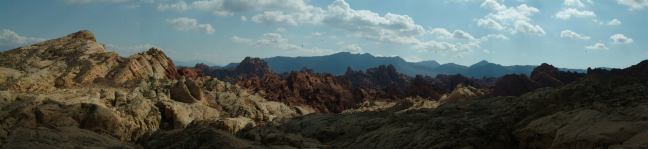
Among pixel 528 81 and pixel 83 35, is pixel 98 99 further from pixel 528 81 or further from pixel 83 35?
pixel 528 81

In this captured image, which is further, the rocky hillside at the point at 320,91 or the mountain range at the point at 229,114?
the rocky hillside at the point at 320,91

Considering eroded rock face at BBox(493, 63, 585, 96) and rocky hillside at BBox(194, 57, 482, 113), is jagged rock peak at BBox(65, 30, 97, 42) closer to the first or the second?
rocky hillside at BBox(194, 57, 482, 113)

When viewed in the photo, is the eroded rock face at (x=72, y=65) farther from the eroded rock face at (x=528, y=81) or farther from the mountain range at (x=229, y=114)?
the eroded rock face at (x=528, y=81)

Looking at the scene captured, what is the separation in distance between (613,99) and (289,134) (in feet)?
40.7

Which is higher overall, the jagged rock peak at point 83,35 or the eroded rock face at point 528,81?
the jagged rock peak at point 83,35

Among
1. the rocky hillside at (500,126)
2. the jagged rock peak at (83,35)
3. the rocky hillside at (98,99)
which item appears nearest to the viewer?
the rocky hillside at (500,126)

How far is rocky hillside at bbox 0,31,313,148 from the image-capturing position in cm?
2422

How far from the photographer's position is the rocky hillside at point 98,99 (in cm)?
2422

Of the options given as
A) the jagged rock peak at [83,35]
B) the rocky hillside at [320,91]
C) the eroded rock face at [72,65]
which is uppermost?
the jagged rock peak at [83,35]

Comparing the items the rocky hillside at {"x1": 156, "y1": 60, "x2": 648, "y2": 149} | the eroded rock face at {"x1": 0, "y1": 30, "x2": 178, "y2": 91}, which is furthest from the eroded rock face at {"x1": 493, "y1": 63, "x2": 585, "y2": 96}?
the rocky hillside at {"x1": 156, "y1": 60, "x2": 648, "y2": 149}

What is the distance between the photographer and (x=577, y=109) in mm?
17859

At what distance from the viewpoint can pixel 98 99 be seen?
3984 centimetres

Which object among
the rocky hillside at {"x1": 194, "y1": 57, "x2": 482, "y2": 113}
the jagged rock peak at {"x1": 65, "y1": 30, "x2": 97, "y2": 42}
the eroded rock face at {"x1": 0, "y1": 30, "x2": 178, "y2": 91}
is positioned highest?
the jagged rock peak at {"x1": 65, "y1": 30, "x2": 97, "y2": 42}

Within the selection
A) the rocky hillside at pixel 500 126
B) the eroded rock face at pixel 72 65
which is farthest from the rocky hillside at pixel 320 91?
the rocky hillside at pixel 500 126
